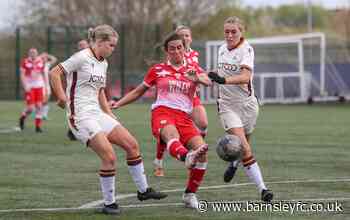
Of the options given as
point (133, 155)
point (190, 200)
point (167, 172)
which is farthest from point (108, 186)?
point (167, 172)

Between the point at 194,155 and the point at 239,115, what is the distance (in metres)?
2.16

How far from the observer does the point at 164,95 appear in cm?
1130

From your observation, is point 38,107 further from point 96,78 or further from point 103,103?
point 96,78

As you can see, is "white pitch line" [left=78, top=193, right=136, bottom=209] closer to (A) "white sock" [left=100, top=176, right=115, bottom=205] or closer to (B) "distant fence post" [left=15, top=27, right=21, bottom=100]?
(A) "white sock" [left=100, top=176, right=115, bottom=205]

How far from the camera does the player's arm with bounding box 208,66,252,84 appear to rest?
10.9 metres

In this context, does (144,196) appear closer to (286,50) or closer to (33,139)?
(33,139)

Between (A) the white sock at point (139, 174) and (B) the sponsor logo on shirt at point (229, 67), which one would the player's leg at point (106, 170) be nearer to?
(A) the white sock at point (139, 174)

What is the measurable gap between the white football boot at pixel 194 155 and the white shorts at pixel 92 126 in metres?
1.01

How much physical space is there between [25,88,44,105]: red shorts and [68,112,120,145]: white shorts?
1400 centimetres

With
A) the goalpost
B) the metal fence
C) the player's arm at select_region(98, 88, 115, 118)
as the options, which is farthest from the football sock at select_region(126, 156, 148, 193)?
the metal fence

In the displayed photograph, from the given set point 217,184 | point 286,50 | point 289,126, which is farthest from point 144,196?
point 286,50

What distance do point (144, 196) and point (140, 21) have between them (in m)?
48.1

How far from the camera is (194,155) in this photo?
10.2 meters

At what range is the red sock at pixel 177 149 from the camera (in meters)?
10.5
